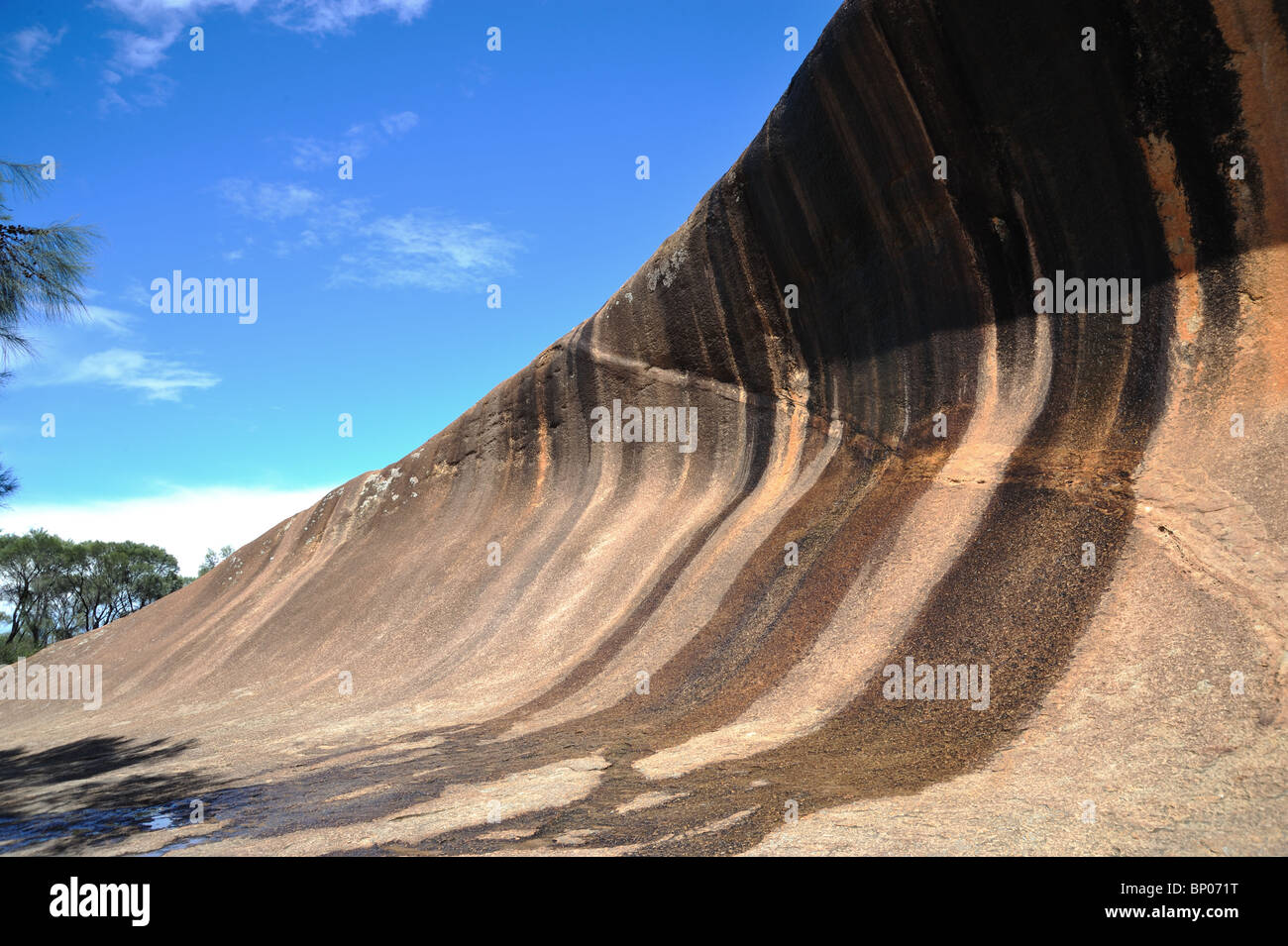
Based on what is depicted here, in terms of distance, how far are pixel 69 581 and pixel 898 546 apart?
37.7 metres

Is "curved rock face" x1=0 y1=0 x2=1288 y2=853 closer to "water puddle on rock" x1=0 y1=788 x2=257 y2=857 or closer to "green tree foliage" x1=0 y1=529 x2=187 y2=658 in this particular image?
"water puddle on rock" x1=0 y1=788 x2=257 y2=857

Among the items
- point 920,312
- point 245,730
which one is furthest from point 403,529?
point 920,312

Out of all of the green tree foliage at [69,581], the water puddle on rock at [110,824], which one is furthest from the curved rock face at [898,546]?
the green tree foliage at [69,581]

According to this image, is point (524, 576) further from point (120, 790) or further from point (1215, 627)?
point (1215, 627)

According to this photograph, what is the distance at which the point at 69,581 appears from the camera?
3388 cm

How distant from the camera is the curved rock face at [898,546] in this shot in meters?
4.66

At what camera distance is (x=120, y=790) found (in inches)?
279

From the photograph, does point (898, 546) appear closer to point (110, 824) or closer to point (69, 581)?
point (110, 824)

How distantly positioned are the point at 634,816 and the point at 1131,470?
4.87m

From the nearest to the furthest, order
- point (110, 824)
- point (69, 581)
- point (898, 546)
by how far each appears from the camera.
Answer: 1. point (110, 824)
2. point (898, 546)
3. point (69, 581)

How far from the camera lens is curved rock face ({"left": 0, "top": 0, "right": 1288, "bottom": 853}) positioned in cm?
466

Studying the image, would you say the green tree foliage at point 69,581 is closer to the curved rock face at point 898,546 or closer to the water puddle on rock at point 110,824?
the curved rock face at point 898,546

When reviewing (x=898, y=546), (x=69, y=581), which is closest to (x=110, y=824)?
(x=898, y=546)

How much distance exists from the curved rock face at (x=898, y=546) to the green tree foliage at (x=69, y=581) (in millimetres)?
23220
